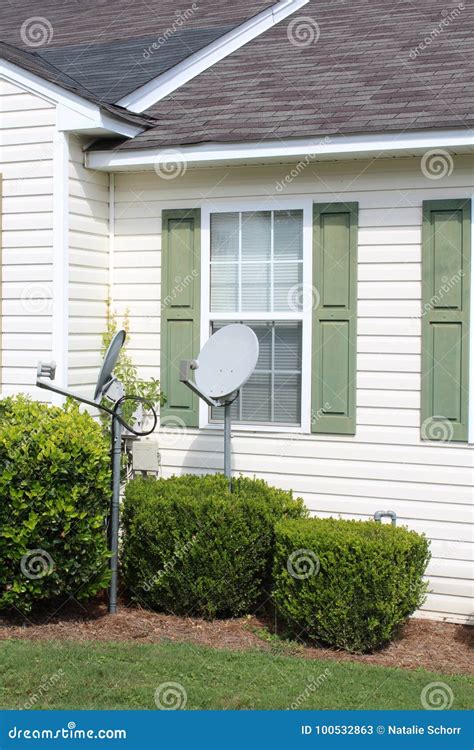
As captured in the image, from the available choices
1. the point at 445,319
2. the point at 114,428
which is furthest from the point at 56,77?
the point at 445,319

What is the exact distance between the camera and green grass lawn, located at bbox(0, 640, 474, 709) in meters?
5.72

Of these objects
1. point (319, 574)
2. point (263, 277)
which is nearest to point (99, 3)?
point (263, 277)

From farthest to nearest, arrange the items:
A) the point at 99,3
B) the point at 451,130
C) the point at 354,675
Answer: the point at 99,3 → the point at 451,130 → the point at 354,675

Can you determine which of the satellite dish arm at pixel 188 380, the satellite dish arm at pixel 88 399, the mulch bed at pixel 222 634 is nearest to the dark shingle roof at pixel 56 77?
the satellite dish arm at pixel 188 380

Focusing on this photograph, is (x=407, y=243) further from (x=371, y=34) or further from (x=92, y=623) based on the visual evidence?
(x=92, y=623)

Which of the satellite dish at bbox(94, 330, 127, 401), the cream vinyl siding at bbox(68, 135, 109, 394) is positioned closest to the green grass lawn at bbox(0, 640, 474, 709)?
the satellite dish at bbox(94, 330, 127, 401)

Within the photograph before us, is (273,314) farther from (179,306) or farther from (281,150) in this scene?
(281,150)

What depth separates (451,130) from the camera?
727cm

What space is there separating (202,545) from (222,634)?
64cm

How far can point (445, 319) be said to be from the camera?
757 cm

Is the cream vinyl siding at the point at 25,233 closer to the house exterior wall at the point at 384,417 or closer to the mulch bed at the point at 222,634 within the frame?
the house exterior wall at the point at 384,417

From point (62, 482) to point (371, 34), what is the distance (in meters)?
4.95

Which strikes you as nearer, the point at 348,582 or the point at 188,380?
the point at 348,582

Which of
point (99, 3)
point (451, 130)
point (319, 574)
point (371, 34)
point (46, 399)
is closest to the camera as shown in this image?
point (319, 574)
